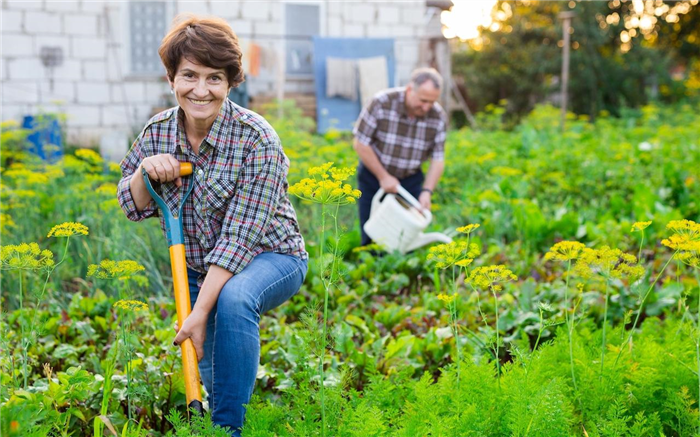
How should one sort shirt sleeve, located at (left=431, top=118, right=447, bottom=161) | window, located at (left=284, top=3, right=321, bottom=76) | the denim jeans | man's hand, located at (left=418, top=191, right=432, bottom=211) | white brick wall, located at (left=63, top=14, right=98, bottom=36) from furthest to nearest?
1. window, located at (left=284, top=3, right=321, bottom=76)
2. white brick wall, located at (left=63, top=14, right=98, bottom=36)
3. the denim jeans
4. shirt sleeve, located at (left=431, top=118, right=447, bottom=161)
5. man's hand, located at (left=418, top=191, right=432, bottom=211)

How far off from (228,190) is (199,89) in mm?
299

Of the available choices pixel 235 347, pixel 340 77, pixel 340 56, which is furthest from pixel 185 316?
pixel 340 56

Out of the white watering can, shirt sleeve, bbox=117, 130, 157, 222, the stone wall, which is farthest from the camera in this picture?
the stone wall

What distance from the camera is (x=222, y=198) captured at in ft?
7.06

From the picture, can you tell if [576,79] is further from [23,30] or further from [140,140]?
[140,140]

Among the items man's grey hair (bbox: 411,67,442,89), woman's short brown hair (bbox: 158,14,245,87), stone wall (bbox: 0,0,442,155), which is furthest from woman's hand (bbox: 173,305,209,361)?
stone wall (bbox: 0,0,442,155)

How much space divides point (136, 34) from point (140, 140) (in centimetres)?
789

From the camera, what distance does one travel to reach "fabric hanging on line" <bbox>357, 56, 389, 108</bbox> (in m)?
10.8

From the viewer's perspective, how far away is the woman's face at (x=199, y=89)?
6.87 ft

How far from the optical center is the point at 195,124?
2.17 meters

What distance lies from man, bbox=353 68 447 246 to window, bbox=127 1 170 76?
225 inches

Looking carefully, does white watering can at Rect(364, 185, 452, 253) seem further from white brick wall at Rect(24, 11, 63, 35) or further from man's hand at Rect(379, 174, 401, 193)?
white brick wall at Rect(24, 11, 63, 35)

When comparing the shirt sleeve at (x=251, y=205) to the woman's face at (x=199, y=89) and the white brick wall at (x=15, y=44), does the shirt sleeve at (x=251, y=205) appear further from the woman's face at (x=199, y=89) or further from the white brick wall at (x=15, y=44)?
the white brick wall at (x=15, y=44)

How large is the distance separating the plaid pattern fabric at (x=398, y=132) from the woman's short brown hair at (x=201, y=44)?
252 centimetres
